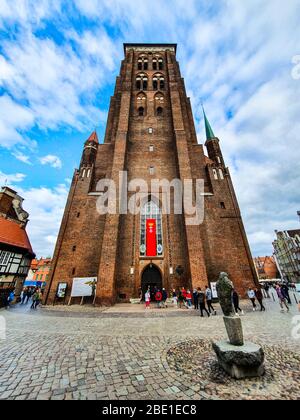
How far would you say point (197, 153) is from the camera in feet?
65.4

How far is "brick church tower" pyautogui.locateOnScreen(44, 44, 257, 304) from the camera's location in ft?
46.9

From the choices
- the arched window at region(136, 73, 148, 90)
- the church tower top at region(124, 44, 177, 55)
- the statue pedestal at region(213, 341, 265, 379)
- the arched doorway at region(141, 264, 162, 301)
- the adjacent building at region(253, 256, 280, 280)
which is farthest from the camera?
the adjacent building at region(253, 256, 280, 280)

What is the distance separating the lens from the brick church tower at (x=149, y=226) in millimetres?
14281

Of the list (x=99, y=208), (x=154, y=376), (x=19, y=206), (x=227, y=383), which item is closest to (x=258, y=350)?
(x=227, y=383)

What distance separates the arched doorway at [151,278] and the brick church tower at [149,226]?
0.27 ft

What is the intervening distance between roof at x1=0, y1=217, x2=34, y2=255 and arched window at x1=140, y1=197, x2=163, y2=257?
12292mm

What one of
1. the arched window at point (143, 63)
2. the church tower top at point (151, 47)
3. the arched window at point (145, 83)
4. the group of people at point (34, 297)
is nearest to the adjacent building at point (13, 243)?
the group of people at point (34, 297)

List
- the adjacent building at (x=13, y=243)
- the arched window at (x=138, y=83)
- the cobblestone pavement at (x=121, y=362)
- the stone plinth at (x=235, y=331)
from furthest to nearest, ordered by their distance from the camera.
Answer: the arched window at (x=138, y=83), the adjacent building at (x=13, y=243), the stone plinth at (x=235, y=331), the cobblestone pavement at (x=121, y=362)

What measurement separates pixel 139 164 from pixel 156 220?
6.61m

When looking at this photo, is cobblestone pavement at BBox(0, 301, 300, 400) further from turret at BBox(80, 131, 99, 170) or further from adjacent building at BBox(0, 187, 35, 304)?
turret at BBox(80, 131, 99, 170)

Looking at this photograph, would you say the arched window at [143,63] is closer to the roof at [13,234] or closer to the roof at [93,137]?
the roof at [93,137]

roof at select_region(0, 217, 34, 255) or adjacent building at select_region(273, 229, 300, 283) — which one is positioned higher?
adjacent building at select_region(273, 229, 300, 283)

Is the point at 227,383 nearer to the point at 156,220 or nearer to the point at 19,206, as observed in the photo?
the point at 156,220

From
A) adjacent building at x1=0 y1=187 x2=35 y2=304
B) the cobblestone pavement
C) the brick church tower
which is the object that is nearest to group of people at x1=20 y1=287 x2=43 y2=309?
the brick church tower
